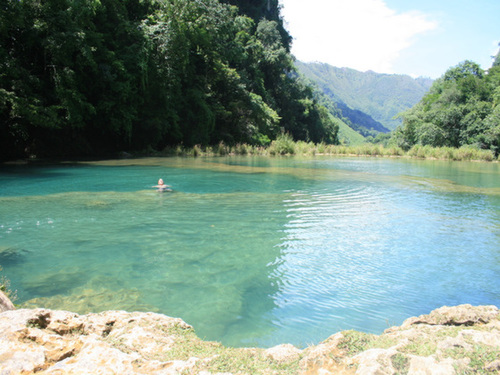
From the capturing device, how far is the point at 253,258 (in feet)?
18.1

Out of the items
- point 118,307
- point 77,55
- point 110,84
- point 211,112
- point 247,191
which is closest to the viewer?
point 118,307

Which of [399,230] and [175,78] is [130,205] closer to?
[399,230]

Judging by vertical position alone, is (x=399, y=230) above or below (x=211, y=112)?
below

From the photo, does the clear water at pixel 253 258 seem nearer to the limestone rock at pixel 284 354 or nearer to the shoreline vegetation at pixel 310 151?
the limestone rock at pixel 284 354

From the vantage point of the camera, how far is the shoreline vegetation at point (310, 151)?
29.8 meters

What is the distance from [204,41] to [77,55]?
40.2 ft

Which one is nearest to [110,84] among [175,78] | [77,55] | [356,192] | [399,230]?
[77,55]

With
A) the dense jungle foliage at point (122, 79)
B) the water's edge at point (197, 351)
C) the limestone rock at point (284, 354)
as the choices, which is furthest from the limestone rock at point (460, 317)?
the dense jungle foliage at point (122, 79)

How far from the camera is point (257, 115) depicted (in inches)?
1480

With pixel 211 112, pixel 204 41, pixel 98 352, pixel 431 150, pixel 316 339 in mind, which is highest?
pixel 204 41

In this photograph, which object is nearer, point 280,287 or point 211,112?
point 280,287

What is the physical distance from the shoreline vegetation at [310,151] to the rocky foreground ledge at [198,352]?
1053 inches

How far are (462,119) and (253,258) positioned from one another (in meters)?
49.4

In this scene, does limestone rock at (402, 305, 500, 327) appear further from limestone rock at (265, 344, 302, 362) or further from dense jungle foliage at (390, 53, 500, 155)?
dense jungle foliage at (390, 53, 500, 155)
